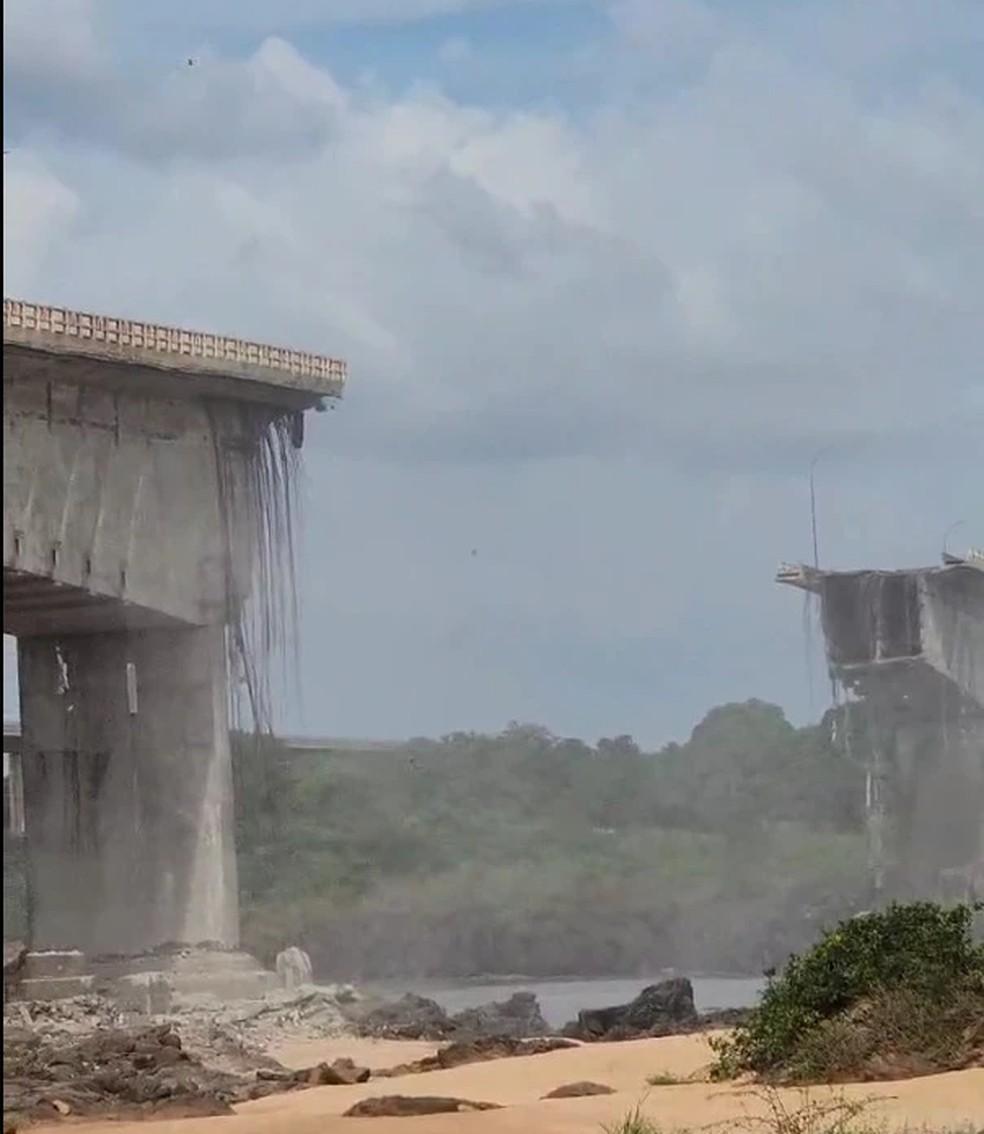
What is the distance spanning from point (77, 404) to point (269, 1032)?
4744mm

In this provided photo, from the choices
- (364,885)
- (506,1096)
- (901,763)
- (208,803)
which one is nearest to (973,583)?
(901,763)

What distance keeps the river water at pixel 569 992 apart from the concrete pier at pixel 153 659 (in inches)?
99.6

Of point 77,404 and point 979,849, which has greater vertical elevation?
point 77,404

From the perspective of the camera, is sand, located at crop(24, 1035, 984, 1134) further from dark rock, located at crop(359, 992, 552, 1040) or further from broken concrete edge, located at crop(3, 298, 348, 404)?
broken concrete edge, located at crop(3, 298, 348, 404)

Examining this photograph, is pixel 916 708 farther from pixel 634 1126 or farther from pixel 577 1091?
pixel 634 1126

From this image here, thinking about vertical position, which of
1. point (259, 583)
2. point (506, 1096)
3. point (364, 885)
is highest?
point (259, 583)

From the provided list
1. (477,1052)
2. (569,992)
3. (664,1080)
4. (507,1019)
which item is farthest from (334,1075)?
(569,992)

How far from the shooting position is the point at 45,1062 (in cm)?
1347

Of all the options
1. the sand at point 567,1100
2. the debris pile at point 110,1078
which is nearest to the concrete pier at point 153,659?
the debris pile at point 110,1078

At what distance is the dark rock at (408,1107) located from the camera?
11344 mm

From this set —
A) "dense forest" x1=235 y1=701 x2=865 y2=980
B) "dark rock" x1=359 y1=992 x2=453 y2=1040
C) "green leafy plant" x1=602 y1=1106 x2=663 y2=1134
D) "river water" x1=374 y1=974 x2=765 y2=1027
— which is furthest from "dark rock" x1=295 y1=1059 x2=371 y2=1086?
"river water" x1=374 y1=974 x2=765 y2=1027

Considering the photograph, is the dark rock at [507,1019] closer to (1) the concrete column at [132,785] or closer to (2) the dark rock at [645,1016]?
(2) the dark rock at [645,1016]

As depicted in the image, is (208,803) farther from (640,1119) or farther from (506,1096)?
(640,1119)

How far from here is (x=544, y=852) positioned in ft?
63.9
